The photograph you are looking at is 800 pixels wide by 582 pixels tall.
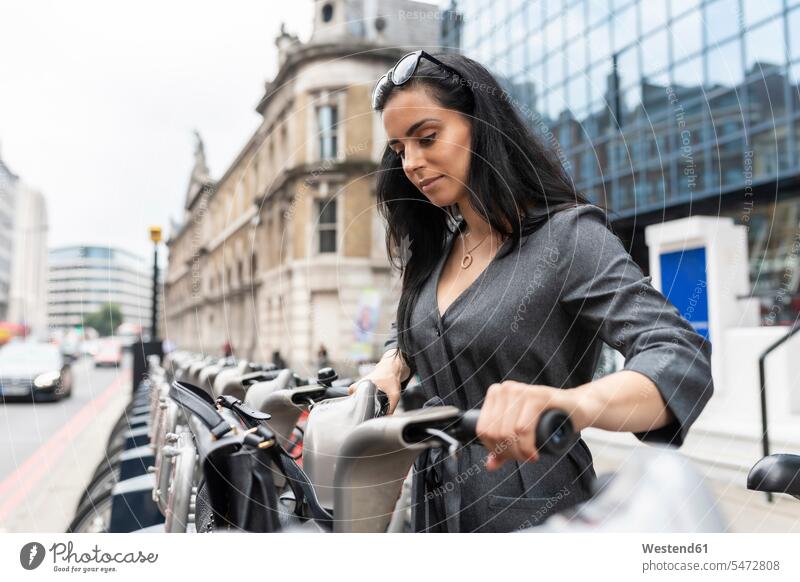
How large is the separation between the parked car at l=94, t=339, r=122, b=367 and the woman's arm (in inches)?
42.0

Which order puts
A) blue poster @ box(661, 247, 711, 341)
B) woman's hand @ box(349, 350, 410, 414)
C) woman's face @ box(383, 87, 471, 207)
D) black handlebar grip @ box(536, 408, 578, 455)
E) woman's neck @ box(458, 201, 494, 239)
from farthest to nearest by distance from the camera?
1. blue poster @ box(661, 247, 711, 341)
2. woman's hand @ box(349, 350, 410, 414)
3. woman's neck @ box(458, 201, 494, 239)
4. woman's face @ box(383, 87, 471, 207)
5. black handlebar grip @ box(536, 408, 578, 455)

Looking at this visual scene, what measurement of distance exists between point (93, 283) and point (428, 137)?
0.87 metres

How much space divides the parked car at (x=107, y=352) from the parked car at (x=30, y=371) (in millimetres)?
78

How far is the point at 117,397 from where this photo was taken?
3158 millimetres

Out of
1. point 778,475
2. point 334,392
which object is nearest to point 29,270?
point 334,392

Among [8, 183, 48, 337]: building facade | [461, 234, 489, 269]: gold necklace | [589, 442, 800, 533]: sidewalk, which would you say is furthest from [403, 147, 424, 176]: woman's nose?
[8, 183, 48, 337]: building facade

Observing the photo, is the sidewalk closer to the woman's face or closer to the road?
the woman's face

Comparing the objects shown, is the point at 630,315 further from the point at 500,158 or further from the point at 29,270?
the point at 29,270

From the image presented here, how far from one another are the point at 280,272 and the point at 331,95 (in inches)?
18.0

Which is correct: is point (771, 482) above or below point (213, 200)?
below

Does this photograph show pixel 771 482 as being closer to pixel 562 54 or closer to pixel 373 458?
pixel 373 458

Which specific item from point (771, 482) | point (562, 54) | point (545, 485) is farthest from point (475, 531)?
point (562, 54)

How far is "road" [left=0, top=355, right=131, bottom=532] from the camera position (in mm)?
1354

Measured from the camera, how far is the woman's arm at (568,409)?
→ 0.66 metres
